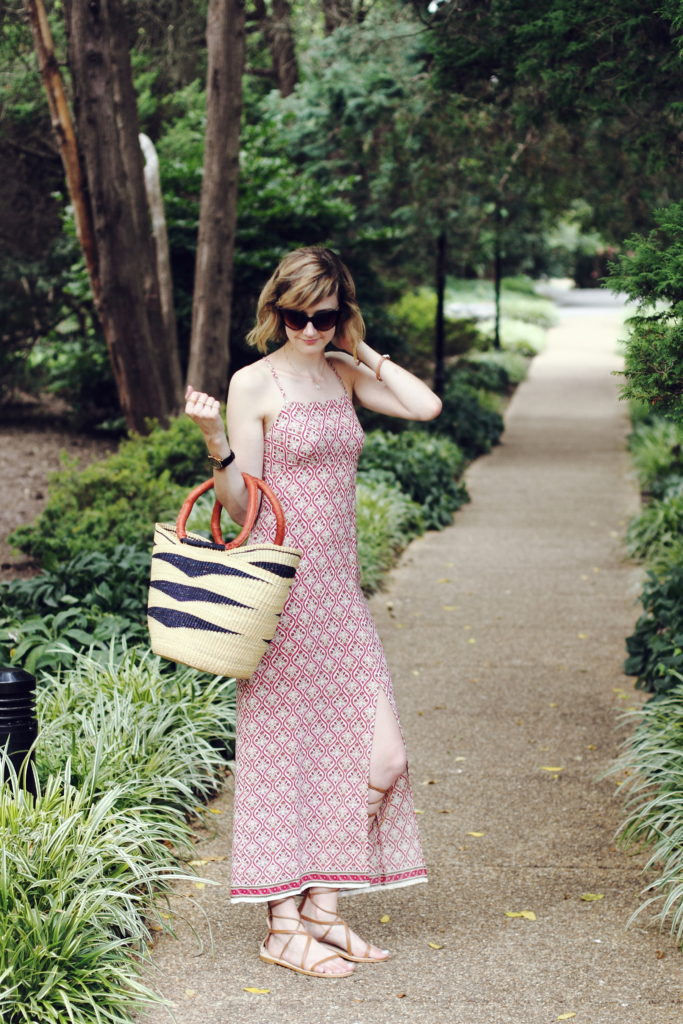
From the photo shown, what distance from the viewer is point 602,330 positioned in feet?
123

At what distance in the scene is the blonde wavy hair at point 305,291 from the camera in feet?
11.1

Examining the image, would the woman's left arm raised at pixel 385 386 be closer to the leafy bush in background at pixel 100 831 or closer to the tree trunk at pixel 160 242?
the leafy bush in background at pixel 100 831

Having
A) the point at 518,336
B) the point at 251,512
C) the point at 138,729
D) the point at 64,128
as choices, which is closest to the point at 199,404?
the point at 251,512

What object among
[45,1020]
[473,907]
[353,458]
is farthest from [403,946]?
[353,458]

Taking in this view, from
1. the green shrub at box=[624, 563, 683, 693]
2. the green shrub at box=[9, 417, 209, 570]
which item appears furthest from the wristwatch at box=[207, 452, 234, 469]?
the green shrub at box=[9, 417, 209, 570]

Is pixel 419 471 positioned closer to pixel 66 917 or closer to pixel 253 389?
pixel 253 389

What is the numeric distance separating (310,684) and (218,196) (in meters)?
7.68

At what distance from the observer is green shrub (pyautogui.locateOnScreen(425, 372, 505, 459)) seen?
14594 mm

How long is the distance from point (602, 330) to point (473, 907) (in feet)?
115

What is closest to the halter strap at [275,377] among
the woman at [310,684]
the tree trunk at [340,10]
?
the woman at [310,684]

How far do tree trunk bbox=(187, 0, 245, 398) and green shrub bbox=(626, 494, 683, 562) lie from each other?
12.7 ft

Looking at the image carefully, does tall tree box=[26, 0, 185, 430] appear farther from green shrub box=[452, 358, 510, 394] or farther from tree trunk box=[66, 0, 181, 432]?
green shrub box=[452, 358, 510, 394]

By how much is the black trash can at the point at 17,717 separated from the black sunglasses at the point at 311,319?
131 cm

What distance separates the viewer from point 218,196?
34.2 feet
